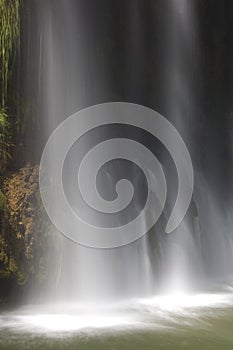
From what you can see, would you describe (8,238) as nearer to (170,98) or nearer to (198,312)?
(198,312)

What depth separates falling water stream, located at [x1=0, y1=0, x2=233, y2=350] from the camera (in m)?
4.65

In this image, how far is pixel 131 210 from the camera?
28.2 feet

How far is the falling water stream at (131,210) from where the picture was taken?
465cm

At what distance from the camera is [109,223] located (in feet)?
25.4

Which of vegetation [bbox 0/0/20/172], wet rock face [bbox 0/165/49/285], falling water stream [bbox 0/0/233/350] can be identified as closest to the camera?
falling water stream [bbox 0/0/233/350]

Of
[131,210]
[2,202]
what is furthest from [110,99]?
[2,202]

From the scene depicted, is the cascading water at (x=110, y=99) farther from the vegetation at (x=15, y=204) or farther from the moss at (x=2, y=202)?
the moss at (x=2, y=202)

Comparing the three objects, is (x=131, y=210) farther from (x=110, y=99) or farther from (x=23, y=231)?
(x=23, y=231)

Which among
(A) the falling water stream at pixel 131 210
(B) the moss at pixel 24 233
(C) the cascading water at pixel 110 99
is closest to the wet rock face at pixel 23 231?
(B) the moss at pixel 24 233

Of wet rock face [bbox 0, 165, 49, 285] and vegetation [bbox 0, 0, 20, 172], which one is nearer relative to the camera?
wet rock face [bbox 0, 165, 49, 285]

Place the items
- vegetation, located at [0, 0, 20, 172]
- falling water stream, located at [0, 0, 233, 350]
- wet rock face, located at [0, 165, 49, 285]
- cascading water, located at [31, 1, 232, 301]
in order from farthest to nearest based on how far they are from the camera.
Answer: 1. cascading water, located at [31, 1, 232, 301]
2. vegetation, located at [0, 0, 20, 172]
3. wet rock face, located at [0, 165, 49, 285]
4. falling water stream, located at [0, 0, 233, 350]

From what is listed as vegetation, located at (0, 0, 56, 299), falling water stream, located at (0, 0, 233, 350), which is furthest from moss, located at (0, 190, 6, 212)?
falling water stream, located at (0, 0, 233, 350)

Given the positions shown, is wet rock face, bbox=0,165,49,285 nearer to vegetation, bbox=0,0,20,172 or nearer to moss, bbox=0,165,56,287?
moss, bbox=0,165,56,287

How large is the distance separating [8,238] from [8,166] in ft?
3.53
